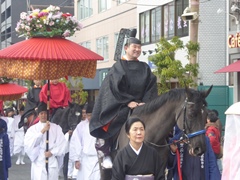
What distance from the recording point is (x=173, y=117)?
23.6ft

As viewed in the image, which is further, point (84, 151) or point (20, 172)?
Result: point (20, 172)

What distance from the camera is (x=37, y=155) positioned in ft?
35.8

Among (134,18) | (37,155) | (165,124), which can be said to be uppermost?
(134,18)

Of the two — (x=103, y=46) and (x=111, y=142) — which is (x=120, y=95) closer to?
(x=111, y=142)

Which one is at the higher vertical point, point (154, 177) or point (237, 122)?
point (237, 122)

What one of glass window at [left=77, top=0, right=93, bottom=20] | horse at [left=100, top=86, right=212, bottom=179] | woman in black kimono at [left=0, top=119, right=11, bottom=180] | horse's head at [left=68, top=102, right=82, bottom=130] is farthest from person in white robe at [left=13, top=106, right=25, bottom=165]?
glass window at [left=77, top=0, right=93, bottom=20]

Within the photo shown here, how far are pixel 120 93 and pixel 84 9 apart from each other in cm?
3441

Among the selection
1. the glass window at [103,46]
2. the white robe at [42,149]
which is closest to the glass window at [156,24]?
the glass window at [103,46]

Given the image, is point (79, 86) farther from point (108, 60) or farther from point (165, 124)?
point (165, 124)

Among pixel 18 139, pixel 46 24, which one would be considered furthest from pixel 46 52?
pixel 18 139

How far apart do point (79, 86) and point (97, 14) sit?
1088 cm

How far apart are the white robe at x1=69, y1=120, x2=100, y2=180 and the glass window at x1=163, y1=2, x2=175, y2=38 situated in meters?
14.4

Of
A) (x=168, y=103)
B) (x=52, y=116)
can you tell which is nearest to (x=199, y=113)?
(x=168, y=103)

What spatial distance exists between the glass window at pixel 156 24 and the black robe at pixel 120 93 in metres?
19.6
